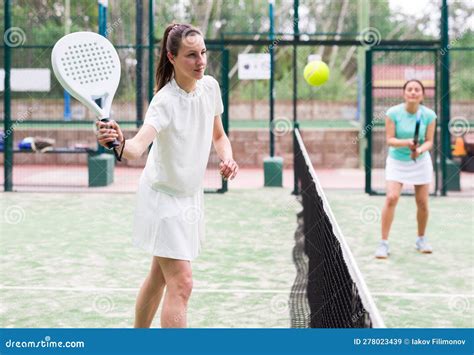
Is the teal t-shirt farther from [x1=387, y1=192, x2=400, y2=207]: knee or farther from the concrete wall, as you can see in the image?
the concrete wall

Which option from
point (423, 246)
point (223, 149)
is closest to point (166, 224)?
point (223, 149)

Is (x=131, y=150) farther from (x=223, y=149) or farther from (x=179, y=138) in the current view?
(x=223, y=149)

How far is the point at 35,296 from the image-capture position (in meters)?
5.99

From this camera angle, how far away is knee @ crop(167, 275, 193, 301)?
12.4 feet

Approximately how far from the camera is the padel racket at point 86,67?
10.9 feet

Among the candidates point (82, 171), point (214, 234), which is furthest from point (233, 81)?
point (214, 234)

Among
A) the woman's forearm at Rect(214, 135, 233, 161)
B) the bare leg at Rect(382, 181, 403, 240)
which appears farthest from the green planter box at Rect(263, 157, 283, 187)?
the woman's forearm at Rect(214, 135, 233, 161)

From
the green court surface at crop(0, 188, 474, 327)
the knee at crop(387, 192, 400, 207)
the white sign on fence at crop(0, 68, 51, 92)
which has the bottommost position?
the green court surface at crop(0, 188, 474, 327)

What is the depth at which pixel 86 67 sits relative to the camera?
11.2 ft

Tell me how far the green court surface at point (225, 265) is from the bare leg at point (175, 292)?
150 cm

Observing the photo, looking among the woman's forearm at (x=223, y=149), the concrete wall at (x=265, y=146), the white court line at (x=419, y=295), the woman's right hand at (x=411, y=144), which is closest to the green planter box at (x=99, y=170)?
the concrete wall at (x=265, y=146)

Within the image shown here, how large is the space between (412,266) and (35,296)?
314 cm

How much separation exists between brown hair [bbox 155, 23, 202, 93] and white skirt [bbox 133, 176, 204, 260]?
477 mm
